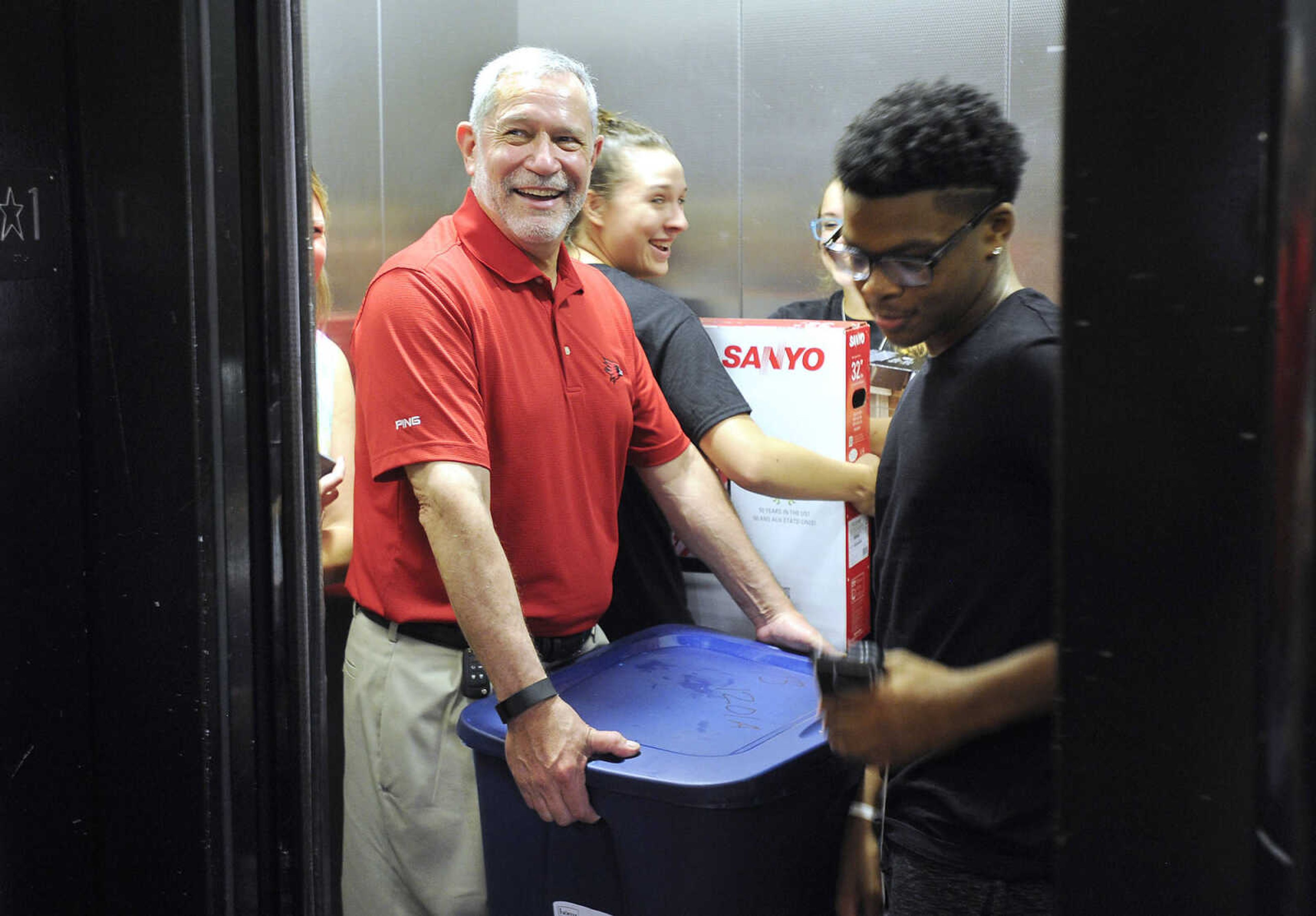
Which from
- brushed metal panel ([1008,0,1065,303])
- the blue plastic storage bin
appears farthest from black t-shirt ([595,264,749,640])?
brushed metal panel ([1008,0,1065,303])

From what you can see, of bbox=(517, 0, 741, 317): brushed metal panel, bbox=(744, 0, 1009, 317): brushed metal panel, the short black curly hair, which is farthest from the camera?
bbox=(517, 0, 741, 317): brushed metal panel

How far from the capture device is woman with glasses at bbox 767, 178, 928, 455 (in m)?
2.43

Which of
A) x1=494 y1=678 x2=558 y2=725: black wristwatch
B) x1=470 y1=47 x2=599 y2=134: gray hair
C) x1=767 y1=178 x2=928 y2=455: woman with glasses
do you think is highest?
x1=470 y1=47 x2=599 y2=134: gray hair

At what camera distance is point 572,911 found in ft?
5.47

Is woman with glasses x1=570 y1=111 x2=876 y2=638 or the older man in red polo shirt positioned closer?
the older man in red polo shirt

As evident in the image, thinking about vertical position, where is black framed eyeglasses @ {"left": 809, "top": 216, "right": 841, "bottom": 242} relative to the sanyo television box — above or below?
above

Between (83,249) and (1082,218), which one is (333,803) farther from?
(1082,218)

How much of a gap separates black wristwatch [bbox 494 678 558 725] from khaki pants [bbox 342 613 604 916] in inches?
14.4

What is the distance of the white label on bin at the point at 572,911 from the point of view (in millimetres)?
1646

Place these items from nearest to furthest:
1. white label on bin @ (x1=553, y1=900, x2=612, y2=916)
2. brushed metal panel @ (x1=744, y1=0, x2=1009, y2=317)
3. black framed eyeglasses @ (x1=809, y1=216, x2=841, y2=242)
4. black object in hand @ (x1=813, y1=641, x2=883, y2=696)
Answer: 1. black object in hand @ (x1=813, y1=641, x2=883, y2=696)
2. white label on bin @ (x1=553, y1=900, x2=612, y2=916)
3. brushed metal panel @ (x1=744, y1=0, x2=1009, y2=317)
4. black framed eyeglasses @ (x1=809, y1=216, x2=841, y2=242)

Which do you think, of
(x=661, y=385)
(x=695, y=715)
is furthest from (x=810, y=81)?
(x=695, y=715)

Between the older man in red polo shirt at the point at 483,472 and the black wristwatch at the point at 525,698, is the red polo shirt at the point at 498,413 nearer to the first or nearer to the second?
the older man in red polo shirt at the point at 483,472

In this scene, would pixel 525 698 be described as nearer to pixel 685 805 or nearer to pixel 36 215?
pixel 685 805

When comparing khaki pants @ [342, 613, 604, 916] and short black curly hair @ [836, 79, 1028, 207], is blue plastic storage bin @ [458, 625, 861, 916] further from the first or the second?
short black curly hair @ [836, 79, 1028, 207]
